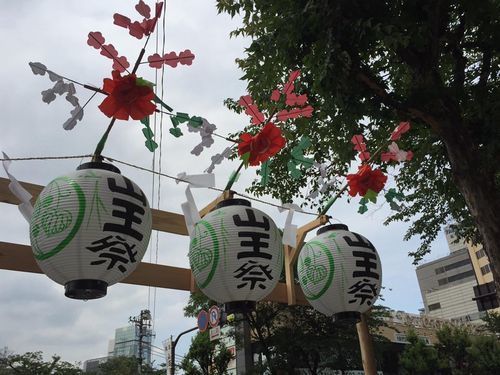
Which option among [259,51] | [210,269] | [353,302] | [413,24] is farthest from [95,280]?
[413,24]

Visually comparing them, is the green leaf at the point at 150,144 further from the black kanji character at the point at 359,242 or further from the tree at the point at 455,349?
the tree at the point at 455,349

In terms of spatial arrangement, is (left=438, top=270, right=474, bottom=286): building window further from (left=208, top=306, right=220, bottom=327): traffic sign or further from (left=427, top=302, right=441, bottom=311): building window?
(left=208, top=306, right=220, bottom=327): traffic sign

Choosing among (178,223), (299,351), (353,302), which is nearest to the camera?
(353,302)

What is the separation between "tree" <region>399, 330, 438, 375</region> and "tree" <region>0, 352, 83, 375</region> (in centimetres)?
1915

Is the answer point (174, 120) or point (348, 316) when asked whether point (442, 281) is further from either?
point (174, 120)

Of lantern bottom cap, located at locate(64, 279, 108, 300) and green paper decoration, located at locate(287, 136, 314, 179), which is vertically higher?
green paper decoration, located at locate(287, 136, 314, 179)

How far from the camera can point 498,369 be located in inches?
973

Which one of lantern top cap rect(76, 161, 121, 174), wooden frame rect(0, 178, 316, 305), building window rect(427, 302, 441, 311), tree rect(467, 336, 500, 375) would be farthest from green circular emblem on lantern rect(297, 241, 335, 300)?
building window rect(427, 302, 441, 311)

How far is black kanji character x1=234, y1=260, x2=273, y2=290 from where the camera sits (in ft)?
11.2

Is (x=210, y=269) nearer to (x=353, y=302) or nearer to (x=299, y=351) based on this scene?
(x=353, y=302)

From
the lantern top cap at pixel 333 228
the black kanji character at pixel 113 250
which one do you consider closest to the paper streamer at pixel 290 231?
the lantern top cap at pixel 333 228

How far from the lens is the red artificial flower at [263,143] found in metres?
3.61

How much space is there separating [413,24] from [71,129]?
3814mm

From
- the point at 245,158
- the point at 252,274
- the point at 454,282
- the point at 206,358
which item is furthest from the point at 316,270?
the point at 454,282
